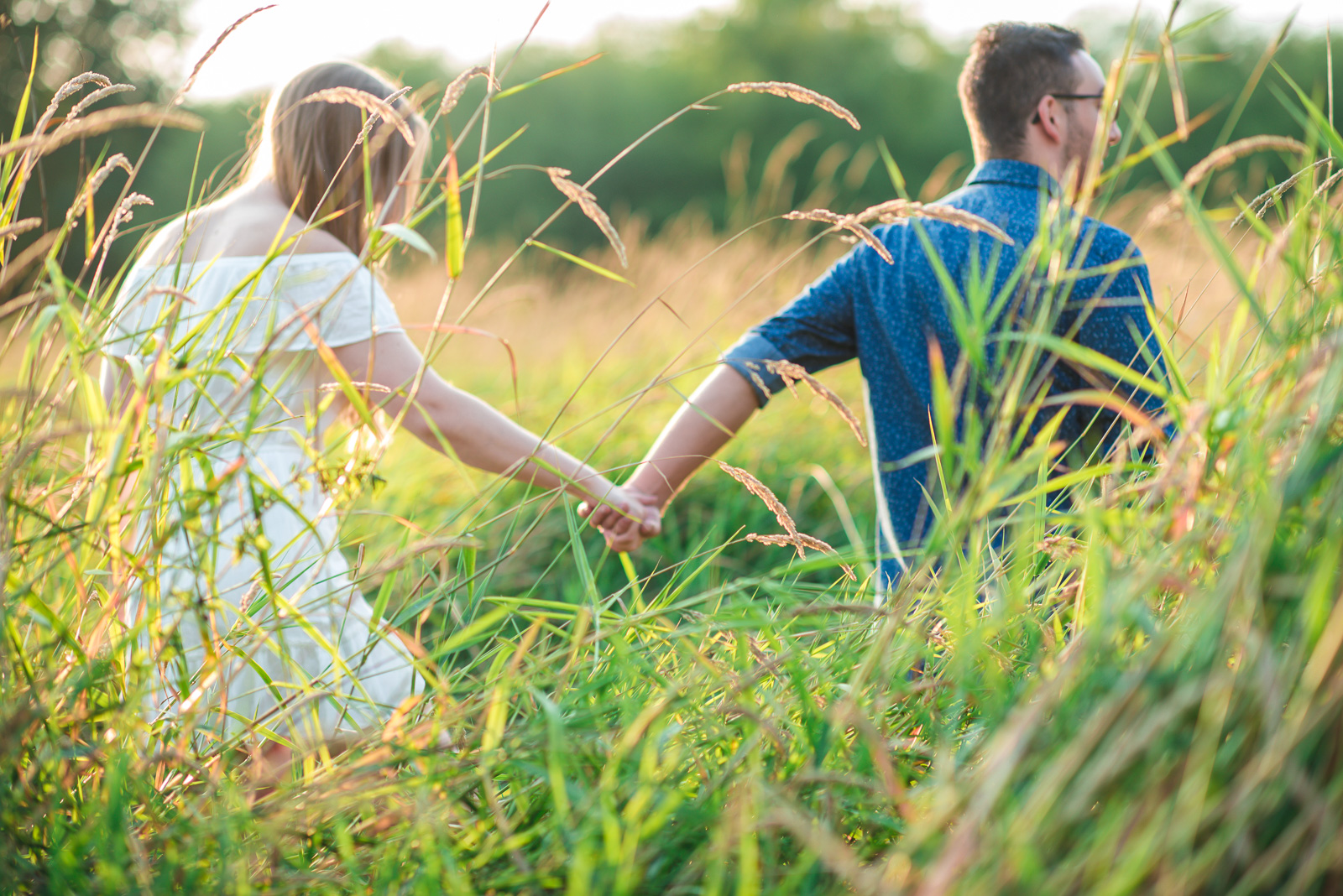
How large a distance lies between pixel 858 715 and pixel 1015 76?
1938 millimetres

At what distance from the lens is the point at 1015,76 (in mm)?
2240

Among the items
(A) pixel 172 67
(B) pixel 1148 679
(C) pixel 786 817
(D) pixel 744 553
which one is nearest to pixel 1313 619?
(B) pixel 1148 679

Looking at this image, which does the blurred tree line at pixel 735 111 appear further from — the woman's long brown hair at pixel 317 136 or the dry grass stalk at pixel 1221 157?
the dry grass stalk at pixel 1221 157

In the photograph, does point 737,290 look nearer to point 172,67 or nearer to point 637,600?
point 637,600

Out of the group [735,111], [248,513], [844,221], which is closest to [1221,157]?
[844,221]

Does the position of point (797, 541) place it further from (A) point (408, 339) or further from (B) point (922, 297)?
(B) point (922, 297)

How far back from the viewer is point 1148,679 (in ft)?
2.27

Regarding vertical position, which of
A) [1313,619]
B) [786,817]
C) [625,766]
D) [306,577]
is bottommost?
[306,577]

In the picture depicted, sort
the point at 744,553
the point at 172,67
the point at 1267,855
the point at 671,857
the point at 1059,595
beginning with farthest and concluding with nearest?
the point at 172,67 → the point at 744,553 → the point at 1059,595 → the point at 671,857 → the point at 1267,855

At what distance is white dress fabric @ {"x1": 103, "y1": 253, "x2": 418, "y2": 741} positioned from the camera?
99cm

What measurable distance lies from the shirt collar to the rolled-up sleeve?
34cm

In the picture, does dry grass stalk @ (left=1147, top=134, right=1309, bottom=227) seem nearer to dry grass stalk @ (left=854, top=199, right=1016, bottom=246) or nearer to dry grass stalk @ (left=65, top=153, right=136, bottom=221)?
dry grass stalk @ (left=854, top=199, right=1016, bottom=246)

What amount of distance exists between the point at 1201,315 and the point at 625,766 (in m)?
4.19

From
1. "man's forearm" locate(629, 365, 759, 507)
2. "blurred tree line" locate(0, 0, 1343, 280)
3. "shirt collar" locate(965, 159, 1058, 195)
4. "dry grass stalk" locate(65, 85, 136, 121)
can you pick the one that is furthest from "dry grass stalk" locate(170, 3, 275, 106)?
"blurred tree line" locate(0, 0, 1343, 280)
